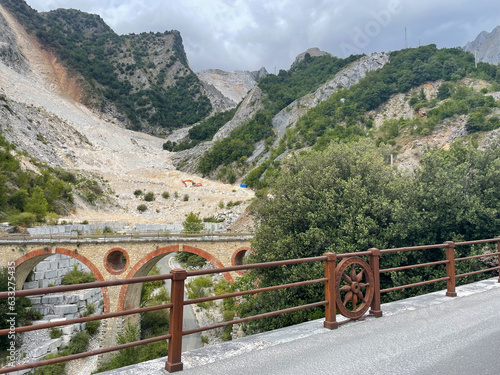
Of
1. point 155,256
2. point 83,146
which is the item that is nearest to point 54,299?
point 155,256

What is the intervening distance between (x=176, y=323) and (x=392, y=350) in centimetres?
213

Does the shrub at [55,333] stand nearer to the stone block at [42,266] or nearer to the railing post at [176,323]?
the stone block at [42,266]

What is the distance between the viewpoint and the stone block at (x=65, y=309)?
2109cm

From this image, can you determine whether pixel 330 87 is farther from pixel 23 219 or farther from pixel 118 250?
pixel 23 219

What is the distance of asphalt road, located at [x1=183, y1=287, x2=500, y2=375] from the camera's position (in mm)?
2906

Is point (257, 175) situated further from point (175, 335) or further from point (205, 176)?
point (175, 335)

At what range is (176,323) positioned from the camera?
9.64 ft

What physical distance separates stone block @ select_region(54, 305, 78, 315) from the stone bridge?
3176 mm

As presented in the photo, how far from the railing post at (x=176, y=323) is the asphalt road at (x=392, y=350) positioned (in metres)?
0.12

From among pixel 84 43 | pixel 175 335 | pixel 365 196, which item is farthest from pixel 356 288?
pixel 84 43

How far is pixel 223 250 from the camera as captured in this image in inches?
779

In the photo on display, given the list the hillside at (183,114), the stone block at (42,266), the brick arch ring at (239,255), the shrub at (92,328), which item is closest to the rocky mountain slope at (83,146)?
the hillside at (183,114)

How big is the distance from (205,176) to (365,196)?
55.6 metres

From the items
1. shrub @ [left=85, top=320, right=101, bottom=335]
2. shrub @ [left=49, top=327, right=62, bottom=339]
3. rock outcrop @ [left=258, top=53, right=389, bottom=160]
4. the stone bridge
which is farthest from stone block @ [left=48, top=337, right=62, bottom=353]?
rock outcrop @ [left=258, top=53, right=389, bottom=160]
